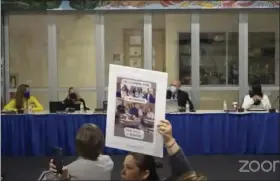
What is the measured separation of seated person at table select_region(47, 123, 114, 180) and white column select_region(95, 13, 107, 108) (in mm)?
9392

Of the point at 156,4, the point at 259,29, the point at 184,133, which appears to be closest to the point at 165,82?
the point at 184,133

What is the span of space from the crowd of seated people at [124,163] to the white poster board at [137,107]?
4 cm

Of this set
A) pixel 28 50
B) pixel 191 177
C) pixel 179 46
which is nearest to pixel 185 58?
pixel 179 46

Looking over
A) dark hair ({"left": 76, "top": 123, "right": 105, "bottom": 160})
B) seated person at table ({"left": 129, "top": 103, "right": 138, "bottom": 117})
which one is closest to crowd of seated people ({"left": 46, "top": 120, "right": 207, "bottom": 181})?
dark hair ({"left": 76, "top": 123, "right": 105, "bottom": 160})

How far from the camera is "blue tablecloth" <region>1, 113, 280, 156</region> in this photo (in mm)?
8438

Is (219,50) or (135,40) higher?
(135,40)

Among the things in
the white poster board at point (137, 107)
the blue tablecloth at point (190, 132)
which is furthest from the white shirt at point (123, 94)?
the blue tablecloth at point (190, 132)

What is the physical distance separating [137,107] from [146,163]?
0.23 m

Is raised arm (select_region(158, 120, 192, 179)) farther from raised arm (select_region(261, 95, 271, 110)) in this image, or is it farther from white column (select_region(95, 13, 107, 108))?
white column (select_region(95, 13, 107, 108))

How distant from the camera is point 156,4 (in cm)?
1149

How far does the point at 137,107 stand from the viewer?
221 cm

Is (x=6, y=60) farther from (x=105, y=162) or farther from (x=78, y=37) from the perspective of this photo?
(x=105, y=162)

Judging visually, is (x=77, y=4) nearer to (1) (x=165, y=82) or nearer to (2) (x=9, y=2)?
(2) (x=9, y=2)

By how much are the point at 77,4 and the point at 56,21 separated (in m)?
0.62
